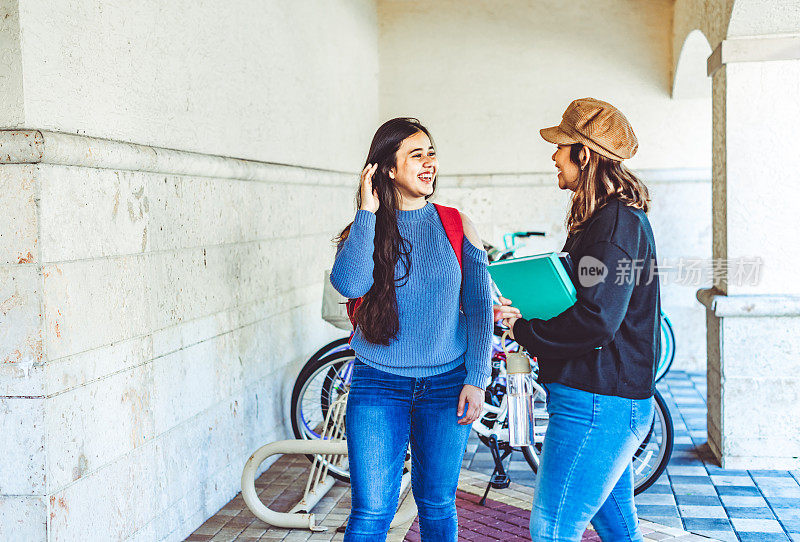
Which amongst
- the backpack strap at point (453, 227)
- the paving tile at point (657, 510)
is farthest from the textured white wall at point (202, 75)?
the paving tile at point (657, 510)

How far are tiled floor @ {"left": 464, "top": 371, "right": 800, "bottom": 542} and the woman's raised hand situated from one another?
2633 millimetres

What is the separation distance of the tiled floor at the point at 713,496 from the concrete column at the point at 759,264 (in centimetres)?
22

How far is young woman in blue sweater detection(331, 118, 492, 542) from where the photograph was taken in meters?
2.81

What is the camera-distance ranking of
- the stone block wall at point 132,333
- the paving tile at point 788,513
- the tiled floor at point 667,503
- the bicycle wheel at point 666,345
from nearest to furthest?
the stone block wall at point 132,333, the tiled floor at point 667,503, the paving tile at point 788,513, the bicycle wheel at point 666,345

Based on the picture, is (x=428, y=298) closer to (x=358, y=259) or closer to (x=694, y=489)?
(x=358, y=259)

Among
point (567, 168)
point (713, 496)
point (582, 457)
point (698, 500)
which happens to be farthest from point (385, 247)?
point (713, 496)

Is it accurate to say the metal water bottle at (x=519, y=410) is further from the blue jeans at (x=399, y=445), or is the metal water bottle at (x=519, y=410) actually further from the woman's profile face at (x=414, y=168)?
the woman's profile face at (x=414, y=168)

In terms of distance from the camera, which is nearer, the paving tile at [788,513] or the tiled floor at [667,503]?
the tiled floor at [667,503]

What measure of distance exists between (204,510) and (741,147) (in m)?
3.80

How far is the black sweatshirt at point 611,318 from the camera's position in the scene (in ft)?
8.30

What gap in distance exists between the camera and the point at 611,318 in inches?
99.4

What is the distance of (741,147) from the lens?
531cm

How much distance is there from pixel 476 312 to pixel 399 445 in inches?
20.4

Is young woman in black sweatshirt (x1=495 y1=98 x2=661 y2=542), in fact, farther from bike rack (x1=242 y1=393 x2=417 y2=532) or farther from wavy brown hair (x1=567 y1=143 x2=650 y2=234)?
bike rack (x1=242 y1=393 x2=417 y2=532)
